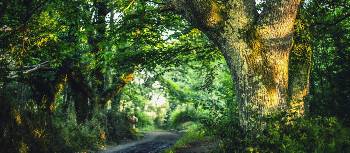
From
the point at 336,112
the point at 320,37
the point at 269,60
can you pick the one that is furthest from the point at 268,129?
the point at 320,37

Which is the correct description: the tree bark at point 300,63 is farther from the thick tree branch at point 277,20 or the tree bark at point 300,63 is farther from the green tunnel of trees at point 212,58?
the thick tree branch at point 277,20

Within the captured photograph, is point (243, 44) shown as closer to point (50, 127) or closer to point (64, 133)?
point (50, 127)

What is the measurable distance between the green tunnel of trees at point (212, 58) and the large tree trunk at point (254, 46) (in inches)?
0.7

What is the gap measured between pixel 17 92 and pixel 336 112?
13072 mm

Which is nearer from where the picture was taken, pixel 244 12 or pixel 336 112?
pixel 244 12

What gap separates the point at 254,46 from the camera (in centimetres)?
740

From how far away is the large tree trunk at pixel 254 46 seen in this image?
7.27 m

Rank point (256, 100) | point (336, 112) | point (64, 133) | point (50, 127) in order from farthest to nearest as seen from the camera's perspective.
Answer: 1. point (64, 133)
2. point (50, 127)
3. point (336, 112)
4. point (256, 100)

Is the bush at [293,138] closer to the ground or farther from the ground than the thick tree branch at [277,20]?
closer to the ground

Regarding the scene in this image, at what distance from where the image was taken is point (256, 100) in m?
7.26

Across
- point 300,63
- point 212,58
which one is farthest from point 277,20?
point 212,58

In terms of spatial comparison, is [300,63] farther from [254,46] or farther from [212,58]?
[212,58]

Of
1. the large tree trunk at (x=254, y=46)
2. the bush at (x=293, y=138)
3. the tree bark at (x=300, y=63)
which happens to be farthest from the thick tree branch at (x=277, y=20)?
the bush at (x=293, y=138)

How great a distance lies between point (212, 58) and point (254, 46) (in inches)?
279
